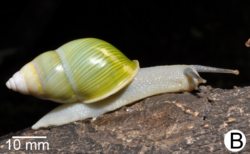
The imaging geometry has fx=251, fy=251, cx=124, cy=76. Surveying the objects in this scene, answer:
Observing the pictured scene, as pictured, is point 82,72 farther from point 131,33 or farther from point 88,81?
point 131,33

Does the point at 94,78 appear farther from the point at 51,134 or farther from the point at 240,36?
the point at 240,36

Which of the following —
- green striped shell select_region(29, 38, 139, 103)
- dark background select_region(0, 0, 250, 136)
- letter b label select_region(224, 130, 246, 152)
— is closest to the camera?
letter b label select_region(224, 130, 246, 152)

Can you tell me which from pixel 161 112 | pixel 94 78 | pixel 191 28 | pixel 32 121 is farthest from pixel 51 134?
pixel 191 28

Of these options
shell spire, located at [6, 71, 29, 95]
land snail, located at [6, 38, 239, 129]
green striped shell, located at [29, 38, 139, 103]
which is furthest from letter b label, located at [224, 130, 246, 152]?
shell spire, located at [6, 71, 29, 95]

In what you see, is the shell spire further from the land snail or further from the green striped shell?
the green striped shell

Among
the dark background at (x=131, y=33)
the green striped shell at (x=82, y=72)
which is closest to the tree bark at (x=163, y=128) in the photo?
the green striped shell at (x=82, y=72)

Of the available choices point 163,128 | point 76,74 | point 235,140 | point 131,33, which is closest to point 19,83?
point 76,74
